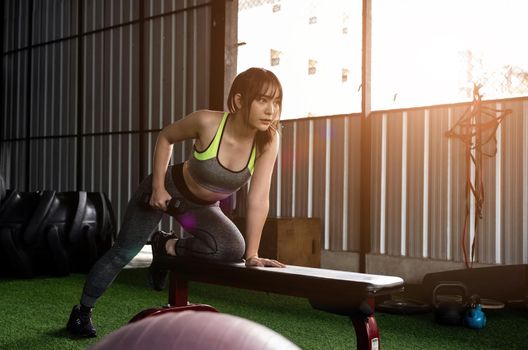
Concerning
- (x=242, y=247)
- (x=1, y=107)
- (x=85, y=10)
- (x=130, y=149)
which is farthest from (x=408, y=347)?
(x=1, y=107)

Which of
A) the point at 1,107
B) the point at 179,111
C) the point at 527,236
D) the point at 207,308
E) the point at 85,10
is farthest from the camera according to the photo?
the point at 1,107

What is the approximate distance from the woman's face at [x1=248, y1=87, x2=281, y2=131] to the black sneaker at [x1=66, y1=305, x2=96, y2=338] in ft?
3.63

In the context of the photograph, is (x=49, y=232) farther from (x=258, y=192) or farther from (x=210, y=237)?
(x=258, y=192)

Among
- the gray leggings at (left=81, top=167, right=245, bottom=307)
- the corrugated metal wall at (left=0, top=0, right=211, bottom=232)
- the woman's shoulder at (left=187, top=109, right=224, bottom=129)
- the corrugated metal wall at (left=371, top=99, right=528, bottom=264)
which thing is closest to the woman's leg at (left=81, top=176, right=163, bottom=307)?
the gray leggings at (left=81, top=167, right=245, bottom=307)

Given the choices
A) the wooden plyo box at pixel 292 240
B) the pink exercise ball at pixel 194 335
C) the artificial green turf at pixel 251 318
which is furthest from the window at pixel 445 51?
the pink exercise ball at pixel 194 335

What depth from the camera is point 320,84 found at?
4727mm

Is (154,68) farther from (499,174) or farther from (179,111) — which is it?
(499,174)

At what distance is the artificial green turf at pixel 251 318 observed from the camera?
241 cm

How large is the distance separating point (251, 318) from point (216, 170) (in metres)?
1.01

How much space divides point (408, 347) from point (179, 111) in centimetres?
412

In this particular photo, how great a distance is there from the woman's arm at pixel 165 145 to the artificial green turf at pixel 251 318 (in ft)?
2.18

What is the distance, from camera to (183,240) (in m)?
2.36

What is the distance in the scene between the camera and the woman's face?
2.10 metres

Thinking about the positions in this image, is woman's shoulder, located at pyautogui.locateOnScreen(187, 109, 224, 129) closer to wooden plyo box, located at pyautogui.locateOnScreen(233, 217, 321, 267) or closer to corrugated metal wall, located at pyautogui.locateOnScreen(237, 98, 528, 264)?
wooden plyo box, located at pyautogui.locateOnScreen(233, 217, 321, 267)
